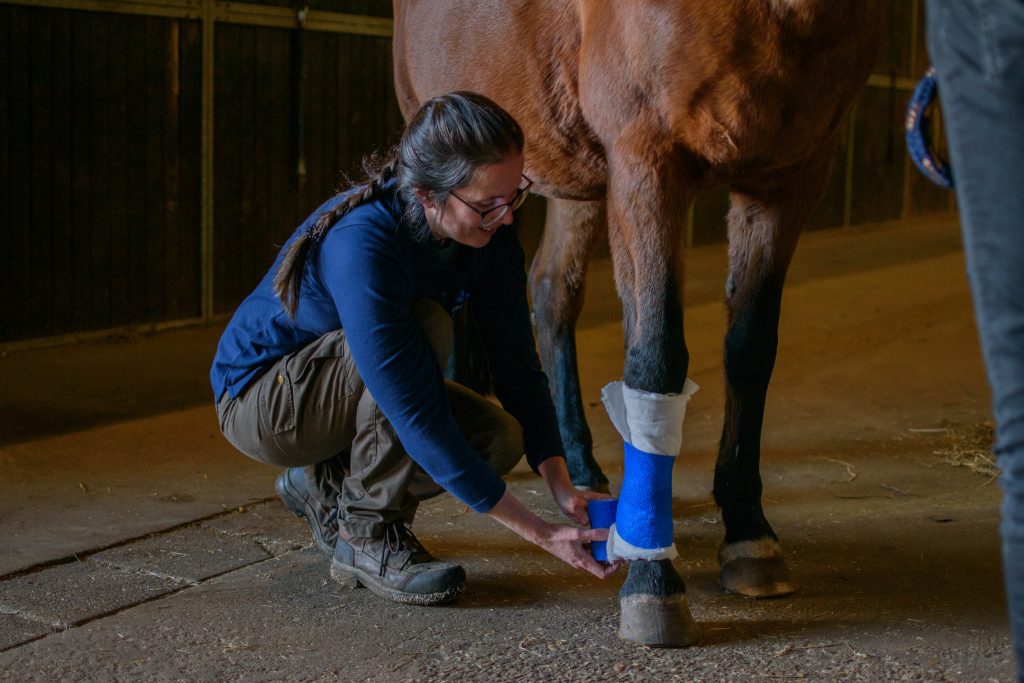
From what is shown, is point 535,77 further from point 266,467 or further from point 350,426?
point 266,467

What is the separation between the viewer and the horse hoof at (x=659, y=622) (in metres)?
2.37

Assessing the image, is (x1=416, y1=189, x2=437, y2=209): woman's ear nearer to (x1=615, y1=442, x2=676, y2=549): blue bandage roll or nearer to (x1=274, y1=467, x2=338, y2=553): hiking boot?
(x1=615, y1=442, x2=676, y2=549): blue bandage roll

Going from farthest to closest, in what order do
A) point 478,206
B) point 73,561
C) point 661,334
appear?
1. point 73,561
2. point 661,334
3. point 478,206

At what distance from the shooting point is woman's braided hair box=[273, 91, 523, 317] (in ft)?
7.21

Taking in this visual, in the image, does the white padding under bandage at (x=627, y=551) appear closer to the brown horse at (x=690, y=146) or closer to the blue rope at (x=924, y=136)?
the brown horse at (x=690, y=146)

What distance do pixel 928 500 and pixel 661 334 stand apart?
127 cm

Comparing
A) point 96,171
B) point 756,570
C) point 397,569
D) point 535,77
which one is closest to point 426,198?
point 397,569

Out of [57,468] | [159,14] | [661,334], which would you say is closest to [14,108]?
[159,14]

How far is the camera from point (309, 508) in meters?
2.87

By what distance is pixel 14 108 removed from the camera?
461 centimetres

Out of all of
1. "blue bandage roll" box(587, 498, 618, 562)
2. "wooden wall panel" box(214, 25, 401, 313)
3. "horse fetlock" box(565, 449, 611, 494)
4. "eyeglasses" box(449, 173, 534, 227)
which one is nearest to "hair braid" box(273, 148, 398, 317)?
"eyeglasses" box(449, 173, 534, 227)

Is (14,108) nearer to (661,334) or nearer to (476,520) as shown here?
(476,520)

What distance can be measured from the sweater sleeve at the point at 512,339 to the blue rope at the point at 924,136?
0.96 meters

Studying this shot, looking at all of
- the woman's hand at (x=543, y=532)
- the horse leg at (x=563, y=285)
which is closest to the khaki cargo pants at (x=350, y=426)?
the woman's hand at (x=543, y=532)
